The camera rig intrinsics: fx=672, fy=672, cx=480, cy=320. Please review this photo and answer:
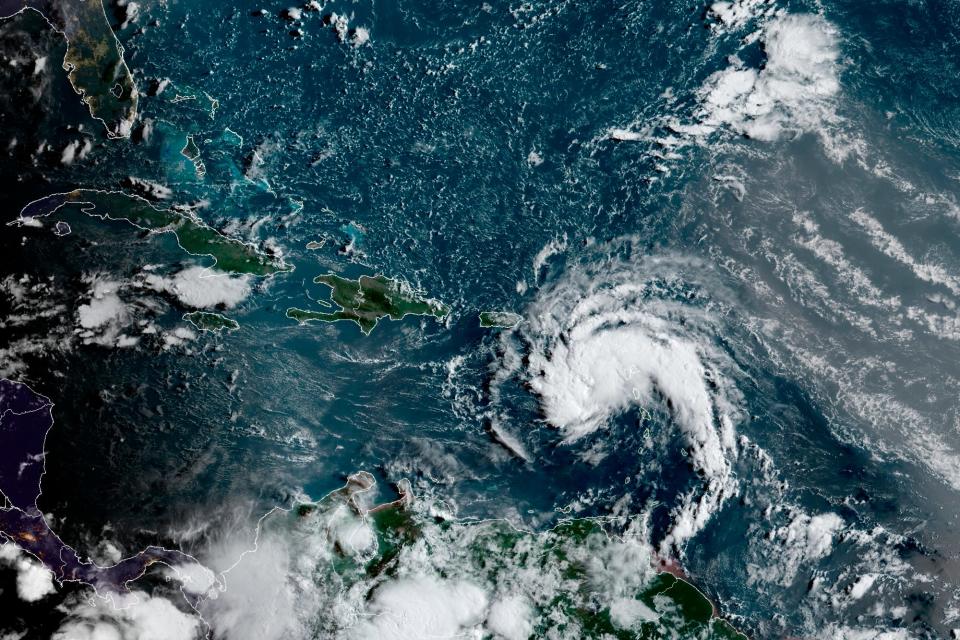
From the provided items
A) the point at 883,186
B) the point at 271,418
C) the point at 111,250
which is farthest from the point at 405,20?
the point at 883,186

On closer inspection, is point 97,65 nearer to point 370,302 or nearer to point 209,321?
point 209,321

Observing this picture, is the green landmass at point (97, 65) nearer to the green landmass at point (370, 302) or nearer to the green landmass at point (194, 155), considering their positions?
the green landmass at point (194, 155)

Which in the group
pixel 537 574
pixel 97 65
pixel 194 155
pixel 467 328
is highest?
pixel 97 65

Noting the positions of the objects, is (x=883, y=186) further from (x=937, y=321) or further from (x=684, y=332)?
(x=684, y=332)

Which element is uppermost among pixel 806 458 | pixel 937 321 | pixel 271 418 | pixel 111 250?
pixel 937 321

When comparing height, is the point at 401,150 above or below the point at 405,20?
below

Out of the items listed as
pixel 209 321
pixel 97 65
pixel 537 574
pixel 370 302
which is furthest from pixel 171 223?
pixel 537 574

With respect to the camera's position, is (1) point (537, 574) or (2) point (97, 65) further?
(1) point (537, 574)
